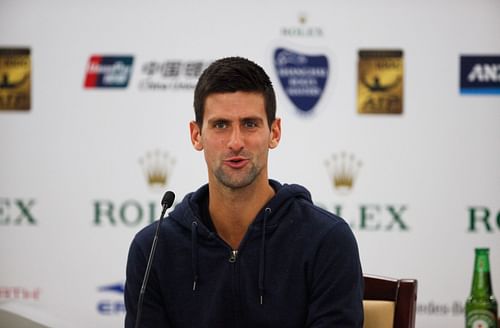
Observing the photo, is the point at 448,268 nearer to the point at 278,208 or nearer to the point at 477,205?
the point at 477,205

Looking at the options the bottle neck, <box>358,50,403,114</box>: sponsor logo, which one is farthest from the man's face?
<box>358,50,403,114</box>: sponsor logo

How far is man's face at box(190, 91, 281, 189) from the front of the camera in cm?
226

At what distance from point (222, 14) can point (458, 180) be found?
5.13ft

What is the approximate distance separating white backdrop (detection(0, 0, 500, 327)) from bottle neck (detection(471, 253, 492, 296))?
211 centimetres

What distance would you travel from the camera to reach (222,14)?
14.9 feet

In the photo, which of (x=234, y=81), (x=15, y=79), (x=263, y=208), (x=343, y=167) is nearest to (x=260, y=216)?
(x=263, y=208)

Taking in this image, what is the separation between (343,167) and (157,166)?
101cm

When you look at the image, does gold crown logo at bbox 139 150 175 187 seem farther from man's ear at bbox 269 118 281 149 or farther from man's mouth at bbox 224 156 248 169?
man's mouth at bbox 224 156 248 169

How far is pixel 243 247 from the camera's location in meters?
2.29

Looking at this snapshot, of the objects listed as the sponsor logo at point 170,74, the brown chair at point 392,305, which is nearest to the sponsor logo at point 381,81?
the sponsor logo at point 170,74

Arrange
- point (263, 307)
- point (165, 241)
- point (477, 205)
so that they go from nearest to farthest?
1. point (263, 307)
2. point (165, 241)
3. point (477, 205)

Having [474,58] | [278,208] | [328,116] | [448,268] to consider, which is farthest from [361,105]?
[278,208]

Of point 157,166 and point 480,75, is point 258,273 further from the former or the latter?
point 480,75

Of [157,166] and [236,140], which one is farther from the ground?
[236,140]
